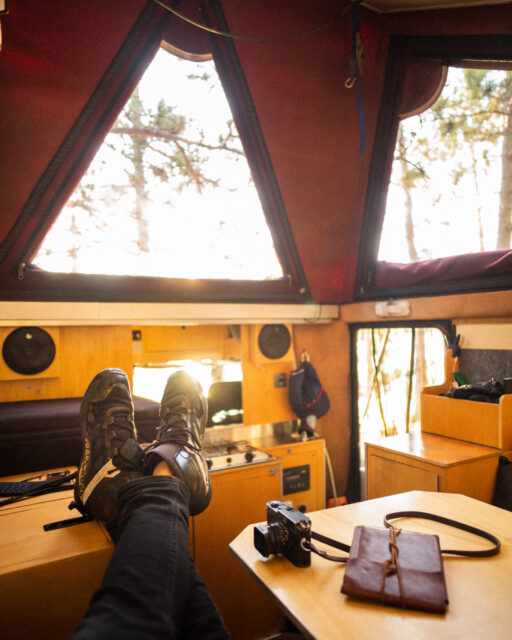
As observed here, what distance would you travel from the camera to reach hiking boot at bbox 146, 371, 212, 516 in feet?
4.42

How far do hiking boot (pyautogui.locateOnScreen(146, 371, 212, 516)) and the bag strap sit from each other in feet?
1.88

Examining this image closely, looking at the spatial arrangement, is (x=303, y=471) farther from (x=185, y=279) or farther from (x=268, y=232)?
(x=268, y=232)

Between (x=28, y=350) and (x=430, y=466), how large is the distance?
6.90ft

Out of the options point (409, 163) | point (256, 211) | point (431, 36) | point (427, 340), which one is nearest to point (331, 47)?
point (431, 36)

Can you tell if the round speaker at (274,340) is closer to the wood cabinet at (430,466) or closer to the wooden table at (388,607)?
the wood cabinet at (430,466)

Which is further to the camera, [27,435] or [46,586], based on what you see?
[27,435]

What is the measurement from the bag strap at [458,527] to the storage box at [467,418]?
899 mm

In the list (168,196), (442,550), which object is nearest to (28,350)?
Result: (168,196)

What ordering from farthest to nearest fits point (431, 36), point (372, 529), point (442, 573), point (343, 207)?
point (343, 207) → point (431, 36) → point (372, 529) → point (442, 573)

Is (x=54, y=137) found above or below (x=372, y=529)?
above

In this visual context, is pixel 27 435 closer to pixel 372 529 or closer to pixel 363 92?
pixel 372 529

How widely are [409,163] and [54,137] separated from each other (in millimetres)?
2146

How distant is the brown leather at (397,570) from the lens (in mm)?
833

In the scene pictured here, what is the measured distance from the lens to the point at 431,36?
2584 millimetres
